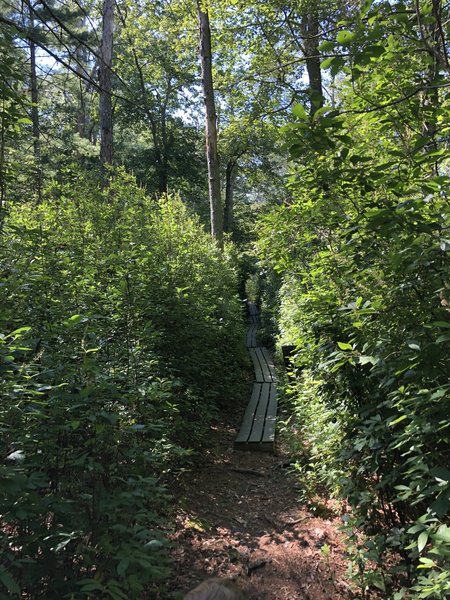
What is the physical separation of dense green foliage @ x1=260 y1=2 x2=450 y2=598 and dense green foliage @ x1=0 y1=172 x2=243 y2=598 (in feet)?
4.18

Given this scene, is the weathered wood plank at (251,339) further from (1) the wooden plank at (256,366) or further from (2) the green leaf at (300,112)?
(2) the green leaf at (300,112)

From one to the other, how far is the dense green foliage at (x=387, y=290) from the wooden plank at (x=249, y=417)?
2.35 m

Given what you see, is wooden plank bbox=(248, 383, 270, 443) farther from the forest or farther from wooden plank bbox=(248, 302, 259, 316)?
wooden plank bbox=(248, 302, 259, 316)

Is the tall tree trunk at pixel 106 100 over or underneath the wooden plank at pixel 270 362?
over

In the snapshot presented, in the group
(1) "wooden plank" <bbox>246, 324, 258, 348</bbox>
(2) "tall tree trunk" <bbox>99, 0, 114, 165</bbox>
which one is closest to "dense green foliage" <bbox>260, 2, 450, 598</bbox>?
(2) "tall tree trunk" <bbox>99, 0, 114, 165</bbox>

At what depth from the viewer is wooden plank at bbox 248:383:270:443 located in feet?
20.0

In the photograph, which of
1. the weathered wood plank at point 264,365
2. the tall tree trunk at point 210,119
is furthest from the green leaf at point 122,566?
Answer: the tall tree trunk at point 210,119

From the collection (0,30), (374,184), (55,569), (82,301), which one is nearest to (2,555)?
(55,569)

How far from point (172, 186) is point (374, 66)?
72.3ft

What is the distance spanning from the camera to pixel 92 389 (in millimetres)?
2188

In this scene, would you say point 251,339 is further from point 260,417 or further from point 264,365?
point 260,417

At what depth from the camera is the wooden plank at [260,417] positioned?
20.0 feet

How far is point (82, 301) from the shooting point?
3525 millimetres

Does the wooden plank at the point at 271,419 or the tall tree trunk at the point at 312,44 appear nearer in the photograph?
the wooden plank at the point at 271,419
